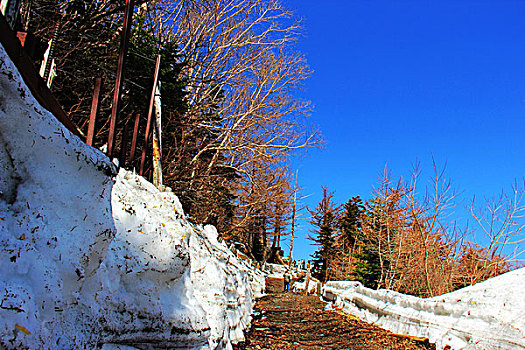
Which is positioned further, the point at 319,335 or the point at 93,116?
the point at 319,335

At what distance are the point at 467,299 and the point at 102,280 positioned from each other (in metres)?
4.37

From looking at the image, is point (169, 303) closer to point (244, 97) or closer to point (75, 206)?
point (75, 206)

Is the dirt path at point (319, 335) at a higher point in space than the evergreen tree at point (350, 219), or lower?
lower

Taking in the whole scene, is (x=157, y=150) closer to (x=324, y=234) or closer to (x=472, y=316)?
(x=472, y=316)

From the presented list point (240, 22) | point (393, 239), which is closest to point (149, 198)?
point (393, 239)

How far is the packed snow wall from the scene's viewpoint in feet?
4.76

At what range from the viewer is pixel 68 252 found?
168cm

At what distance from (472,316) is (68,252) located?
14.6 ft

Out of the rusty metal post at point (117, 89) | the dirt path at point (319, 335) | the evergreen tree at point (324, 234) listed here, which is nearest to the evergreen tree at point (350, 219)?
the evergreen tree at point (324, 234)

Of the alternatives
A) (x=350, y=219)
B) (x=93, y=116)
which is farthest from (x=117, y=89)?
(x=350, y=219)

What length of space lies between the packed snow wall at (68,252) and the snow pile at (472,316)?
323 cm

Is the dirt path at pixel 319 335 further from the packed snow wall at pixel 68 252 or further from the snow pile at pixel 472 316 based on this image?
the packed snow wall at pixel 68 252

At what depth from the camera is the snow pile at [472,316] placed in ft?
11.8

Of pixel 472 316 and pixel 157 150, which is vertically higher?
pixel 157 150
